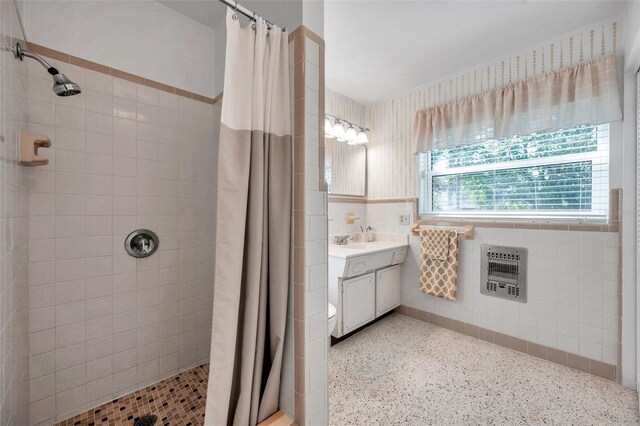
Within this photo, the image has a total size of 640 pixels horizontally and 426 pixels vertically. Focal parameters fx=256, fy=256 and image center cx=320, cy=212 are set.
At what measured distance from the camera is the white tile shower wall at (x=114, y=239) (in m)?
1.32

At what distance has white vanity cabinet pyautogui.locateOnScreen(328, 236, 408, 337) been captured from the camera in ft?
7.10

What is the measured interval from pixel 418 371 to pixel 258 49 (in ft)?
7.41

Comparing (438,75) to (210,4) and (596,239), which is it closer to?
(596,239)

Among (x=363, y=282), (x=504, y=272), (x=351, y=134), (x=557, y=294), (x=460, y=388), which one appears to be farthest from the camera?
(x=351, y=134)

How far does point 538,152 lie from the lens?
2.14 metres

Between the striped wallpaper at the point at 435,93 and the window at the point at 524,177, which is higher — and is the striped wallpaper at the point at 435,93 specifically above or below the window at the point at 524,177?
above

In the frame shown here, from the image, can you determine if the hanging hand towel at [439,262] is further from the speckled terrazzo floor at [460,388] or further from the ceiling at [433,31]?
the ceiling at [433,31]

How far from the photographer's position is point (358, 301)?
233 cm

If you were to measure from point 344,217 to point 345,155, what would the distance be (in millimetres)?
707

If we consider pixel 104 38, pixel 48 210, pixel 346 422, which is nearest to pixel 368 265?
pixel 346 422

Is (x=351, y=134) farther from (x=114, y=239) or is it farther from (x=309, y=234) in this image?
(x=114, y=239)

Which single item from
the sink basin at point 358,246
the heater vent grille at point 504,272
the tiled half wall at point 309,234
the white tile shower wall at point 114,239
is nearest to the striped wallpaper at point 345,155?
the sink basin at point 358,246

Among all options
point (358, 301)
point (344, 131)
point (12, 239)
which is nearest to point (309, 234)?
point (12, 239)

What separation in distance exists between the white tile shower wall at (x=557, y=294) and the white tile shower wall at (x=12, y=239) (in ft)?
9.62
